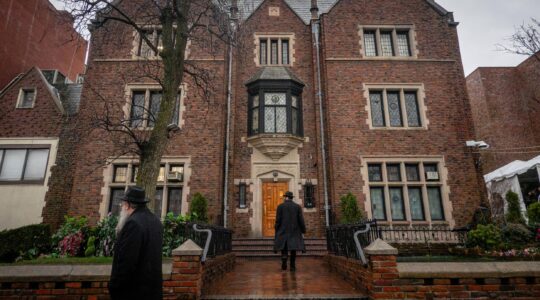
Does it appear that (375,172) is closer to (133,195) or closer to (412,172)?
(412,172)

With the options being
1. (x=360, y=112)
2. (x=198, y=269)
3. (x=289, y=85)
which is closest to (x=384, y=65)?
(x=360, y=112)

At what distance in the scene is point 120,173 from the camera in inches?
480

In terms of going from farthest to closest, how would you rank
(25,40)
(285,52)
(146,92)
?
(25,40) → (285,52) → (146,92)

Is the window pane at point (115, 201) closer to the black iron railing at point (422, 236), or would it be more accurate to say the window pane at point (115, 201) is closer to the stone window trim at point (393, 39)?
the black iron railing at point (422, 236)

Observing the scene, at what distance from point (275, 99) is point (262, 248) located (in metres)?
6.20

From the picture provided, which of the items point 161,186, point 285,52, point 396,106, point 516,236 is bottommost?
point 516,236

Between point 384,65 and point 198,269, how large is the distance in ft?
40.1

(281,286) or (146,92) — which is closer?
(281,286)

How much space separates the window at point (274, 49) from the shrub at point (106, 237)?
30.8 feet

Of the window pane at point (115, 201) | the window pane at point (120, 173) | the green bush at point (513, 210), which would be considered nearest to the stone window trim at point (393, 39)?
the green bush at point (513, 210)

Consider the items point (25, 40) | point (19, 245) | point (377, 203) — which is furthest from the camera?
point (25, 40)

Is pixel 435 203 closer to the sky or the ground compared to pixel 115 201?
closer to the ground

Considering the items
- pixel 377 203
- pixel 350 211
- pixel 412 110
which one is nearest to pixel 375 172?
pixel 377 203

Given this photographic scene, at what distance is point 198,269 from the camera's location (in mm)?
4535
